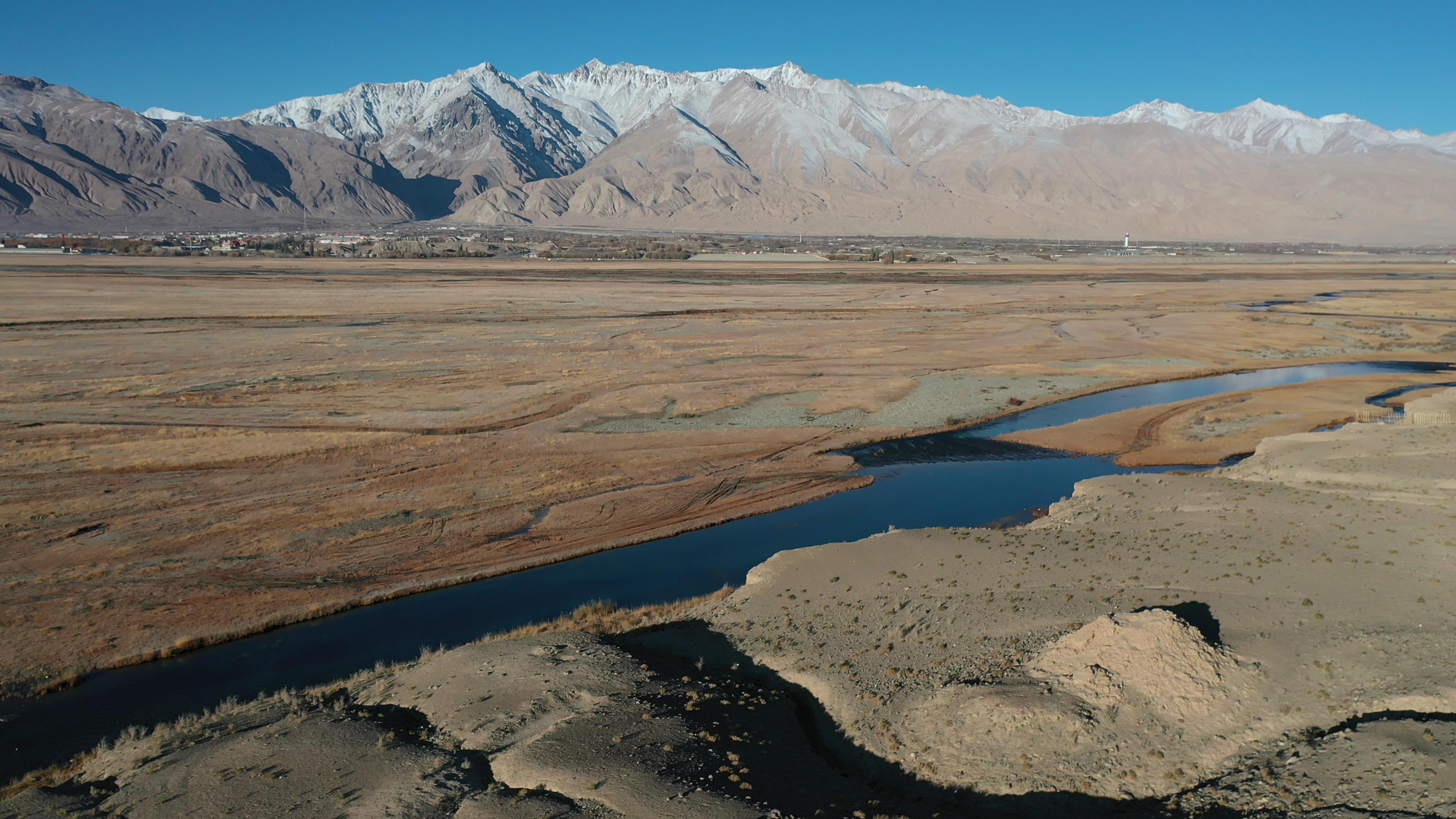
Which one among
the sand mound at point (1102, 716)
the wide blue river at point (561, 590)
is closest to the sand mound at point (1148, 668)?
the sand mound at point (1102, 716)

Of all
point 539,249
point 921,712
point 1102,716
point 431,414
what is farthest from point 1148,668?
point 539,249

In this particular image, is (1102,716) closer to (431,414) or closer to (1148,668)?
(1148,668)

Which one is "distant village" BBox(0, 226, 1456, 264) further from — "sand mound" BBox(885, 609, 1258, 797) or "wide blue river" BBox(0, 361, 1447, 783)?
"sand mound" BBox(885, 609, 1258, 797)

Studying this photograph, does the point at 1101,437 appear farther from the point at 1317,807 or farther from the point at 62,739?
the point at 62,739

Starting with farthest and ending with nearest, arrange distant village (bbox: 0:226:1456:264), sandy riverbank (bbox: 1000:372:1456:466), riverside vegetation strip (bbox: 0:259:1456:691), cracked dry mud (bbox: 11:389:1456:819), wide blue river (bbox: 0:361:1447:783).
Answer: distant village (bbox: 0:226:1456:264)
sandy riverbank (bbox: 1000:372:1456:466)
riverside vegetation strip (bbox: 0:259:1456:691)
wide blue river (bbox: 0:361:1447:783)
cracked dry mud (bbox: 11:389:1456:819)

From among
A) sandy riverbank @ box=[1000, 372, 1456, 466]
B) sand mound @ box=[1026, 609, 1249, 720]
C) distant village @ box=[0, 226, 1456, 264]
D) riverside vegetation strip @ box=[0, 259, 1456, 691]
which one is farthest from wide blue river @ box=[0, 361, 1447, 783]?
distant village @ box=[0, 226, 1456, 264]

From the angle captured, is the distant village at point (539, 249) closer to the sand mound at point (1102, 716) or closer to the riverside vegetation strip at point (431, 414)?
the riverside vegetation strip at point (431, 414)
